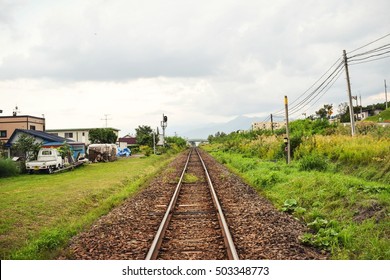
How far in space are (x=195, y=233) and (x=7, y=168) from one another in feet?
54.0

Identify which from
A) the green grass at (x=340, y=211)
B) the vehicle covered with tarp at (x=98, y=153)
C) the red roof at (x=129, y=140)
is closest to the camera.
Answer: the green grass at (x=340, y=211)

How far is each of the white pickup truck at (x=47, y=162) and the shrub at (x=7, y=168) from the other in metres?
0.71

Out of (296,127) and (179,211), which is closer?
(179,211)

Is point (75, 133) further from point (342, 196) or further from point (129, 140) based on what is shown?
point (342, 196)

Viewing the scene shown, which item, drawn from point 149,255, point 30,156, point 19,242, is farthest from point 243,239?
point 30,156

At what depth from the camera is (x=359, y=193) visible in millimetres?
8180

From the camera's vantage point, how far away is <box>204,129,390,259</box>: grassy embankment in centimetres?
543

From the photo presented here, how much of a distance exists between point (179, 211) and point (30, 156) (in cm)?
1680

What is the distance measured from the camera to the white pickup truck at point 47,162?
1927cm

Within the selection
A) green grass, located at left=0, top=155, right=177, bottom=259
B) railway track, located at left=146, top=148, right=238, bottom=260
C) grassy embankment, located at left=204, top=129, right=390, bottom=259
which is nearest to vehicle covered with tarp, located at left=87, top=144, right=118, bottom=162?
green grass, located at left=0, top=155, right=177, bottom=259

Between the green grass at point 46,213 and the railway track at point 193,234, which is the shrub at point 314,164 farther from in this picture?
the green grass at point 46,213

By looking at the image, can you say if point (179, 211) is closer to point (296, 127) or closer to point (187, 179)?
point (187, 179)

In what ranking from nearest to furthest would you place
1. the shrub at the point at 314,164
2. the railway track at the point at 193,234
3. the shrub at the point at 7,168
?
the railway track at the point at 193,234 → the shrub at the point at 314,164 → the shrub at the point at 7,168

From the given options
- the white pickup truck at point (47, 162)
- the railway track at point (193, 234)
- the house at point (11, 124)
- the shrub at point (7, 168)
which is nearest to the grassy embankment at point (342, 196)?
the railway track at point (193, 234)
